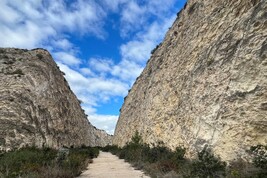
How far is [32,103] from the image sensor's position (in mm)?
30953

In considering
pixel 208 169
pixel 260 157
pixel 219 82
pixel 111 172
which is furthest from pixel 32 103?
pixel 260 157

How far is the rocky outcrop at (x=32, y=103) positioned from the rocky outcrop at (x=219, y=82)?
11931 millimetres

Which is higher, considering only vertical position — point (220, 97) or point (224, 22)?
point (224, 22)

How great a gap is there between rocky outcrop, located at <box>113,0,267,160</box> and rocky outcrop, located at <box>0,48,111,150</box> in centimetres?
1193

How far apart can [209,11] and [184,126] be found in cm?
748

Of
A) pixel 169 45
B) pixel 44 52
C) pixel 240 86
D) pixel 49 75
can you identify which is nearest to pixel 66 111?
pixel 49 75

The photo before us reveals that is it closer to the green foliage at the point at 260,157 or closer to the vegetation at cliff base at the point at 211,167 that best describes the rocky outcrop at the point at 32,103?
the vegetation at cliff base at the point at 211,167

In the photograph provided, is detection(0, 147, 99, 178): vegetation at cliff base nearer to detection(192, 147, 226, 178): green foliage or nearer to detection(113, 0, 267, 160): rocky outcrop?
detection(192, 147, 226, 178): green foliage

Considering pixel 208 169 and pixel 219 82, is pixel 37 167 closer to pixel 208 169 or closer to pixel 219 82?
pixel 208 169

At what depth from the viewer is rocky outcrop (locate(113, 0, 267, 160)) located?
11.1m

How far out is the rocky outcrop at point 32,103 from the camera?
27156mm

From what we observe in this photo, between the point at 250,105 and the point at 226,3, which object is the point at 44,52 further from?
the point at 250,105

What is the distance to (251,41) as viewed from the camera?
469 inches

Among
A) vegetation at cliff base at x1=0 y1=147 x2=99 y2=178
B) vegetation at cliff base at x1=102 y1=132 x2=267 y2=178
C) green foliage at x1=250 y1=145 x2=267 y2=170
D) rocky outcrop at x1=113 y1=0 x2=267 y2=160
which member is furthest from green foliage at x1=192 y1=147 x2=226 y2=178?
vegetation at cliff base at x1=0 y1=147 x2=99 y2=178
